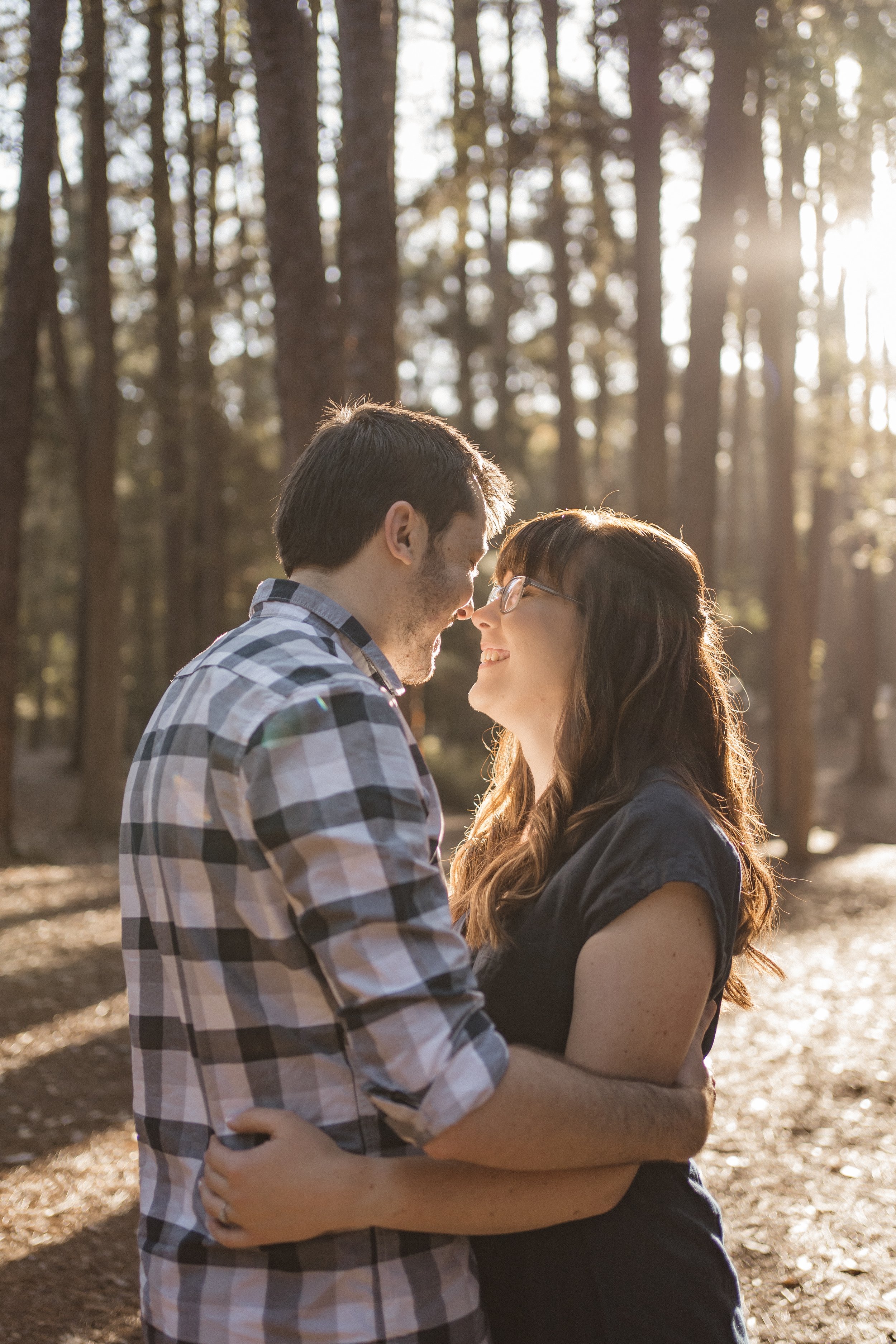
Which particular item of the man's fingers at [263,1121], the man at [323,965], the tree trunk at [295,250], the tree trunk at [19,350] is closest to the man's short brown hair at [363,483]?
the man at [323,965]

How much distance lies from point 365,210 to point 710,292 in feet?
17.7

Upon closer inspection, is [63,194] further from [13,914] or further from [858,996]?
[858,996]

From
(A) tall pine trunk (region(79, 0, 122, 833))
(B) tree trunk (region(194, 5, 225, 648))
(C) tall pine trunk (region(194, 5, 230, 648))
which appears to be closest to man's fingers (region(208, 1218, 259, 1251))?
(A) tall pine trunk (region(79, 0, 122, 833))

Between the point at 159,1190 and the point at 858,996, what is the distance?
318 inches

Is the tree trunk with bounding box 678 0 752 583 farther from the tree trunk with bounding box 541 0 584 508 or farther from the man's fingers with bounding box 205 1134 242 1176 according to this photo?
the man's fingers with bounding box 205 1134 242 1176

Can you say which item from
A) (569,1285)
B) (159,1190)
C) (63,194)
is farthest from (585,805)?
(63,194)

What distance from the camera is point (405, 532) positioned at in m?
1.90

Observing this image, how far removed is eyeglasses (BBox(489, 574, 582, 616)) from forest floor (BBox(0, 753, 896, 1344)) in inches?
120

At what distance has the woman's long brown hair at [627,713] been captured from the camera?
2.14 meters

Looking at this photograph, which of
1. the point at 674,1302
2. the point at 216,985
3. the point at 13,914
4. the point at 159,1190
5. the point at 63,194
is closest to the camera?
the point at 216,985

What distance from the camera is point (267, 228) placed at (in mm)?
6238

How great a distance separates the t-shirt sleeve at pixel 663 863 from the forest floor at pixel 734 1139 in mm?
2869

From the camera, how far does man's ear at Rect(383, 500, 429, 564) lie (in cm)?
188

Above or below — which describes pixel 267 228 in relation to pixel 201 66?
below
